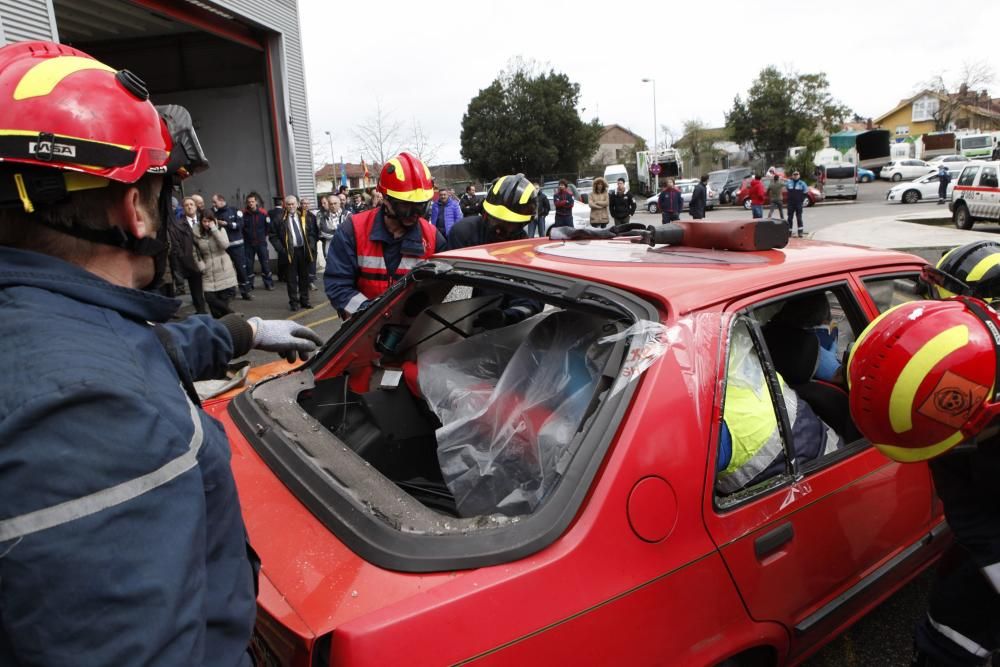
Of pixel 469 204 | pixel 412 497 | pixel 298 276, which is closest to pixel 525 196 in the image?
pixel 412 497

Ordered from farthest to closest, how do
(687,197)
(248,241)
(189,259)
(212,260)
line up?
(687,197) → (248,241) → (212,260) → (189,259)

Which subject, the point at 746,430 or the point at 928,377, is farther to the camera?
the point at 746,430

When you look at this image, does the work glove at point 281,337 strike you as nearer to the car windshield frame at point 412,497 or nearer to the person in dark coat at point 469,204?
the car windshield frame at point 412,497

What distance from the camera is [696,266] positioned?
2.01 meters

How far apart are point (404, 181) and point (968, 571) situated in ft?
→ 10.3

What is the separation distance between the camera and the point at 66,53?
1127mm

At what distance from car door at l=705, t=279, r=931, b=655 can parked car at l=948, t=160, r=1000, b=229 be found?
17735 millimetres

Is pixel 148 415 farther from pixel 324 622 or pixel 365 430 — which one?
pixel 365 430

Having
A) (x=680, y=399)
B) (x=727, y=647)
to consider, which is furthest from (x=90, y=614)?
(x=727, y=647)

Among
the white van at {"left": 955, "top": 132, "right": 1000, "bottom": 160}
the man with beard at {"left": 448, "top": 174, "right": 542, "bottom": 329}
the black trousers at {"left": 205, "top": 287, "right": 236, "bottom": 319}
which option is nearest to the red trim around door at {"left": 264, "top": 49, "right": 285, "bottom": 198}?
the black trousers at {"left": 205, "top": 287, "right": 236, "bottom": 319}

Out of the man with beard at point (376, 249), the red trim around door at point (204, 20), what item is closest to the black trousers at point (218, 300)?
the red trim around door at point (204, 20)

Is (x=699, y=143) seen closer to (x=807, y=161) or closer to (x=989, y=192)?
(x=807, y=161)

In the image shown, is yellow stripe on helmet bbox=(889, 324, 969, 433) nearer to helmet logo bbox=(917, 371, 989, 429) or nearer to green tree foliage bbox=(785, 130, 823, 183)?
helmet logo bbox=(917, 371, 989, 429)

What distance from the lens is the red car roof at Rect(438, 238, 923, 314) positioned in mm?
1763
